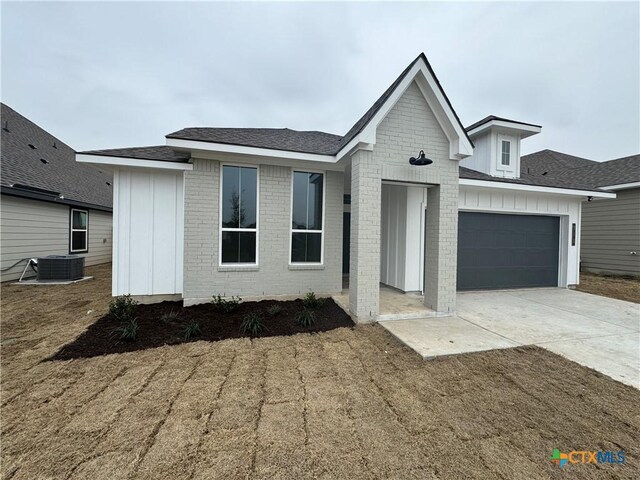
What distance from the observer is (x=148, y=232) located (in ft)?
19.9

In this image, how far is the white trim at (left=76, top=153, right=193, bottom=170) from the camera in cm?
543

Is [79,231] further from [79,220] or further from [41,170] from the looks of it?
[41,170]

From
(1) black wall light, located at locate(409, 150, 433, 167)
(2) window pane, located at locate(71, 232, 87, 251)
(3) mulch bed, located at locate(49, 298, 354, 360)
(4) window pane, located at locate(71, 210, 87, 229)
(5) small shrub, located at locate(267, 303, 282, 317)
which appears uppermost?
(1) black wall light, located at locate(409, 150, 433, 167)

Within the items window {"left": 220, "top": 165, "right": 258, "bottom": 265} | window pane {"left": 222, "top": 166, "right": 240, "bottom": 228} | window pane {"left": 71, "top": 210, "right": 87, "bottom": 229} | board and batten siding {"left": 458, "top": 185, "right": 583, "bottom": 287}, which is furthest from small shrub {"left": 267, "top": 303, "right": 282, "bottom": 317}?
window pane {"left": 71, "top": 210, "right": 87, "bottom": 229}

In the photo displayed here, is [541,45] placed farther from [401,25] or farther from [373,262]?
[373,262]

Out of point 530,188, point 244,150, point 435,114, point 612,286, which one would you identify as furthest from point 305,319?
point 612,286

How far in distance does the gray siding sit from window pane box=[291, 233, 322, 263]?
18 cm

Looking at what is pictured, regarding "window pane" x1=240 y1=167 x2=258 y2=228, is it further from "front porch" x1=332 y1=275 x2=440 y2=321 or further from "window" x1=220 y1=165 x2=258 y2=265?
"front porch" x1=332 y1=275 x2=440 y2=321

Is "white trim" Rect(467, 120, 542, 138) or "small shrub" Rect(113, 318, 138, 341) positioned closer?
"small shrub" Rect(113, 318, 138, 341)

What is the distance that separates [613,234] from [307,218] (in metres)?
13.6

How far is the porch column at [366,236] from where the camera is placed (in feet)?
16.0

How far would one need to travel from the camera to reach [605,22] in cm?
972

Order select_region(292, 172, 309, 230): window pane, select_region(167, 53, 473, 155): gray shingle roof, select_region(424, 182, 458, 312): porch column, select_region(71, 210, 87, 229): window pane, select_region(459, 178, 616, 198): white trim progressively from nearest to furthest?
1. select_region(167, 53, 473, 155): gray shingle roof
2. select_region(424, 182, 458, 312): porch column
3. select_region(292, 172, 309, 230): window pane
4. select_region(459, 178, 616, 198): white trim
5. select_region(71, 210, 87, 229): window pane

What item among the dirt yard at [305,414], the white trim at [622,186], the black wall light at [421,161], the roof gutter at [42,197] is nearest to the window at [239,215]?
the dirt yard at [305,414]
